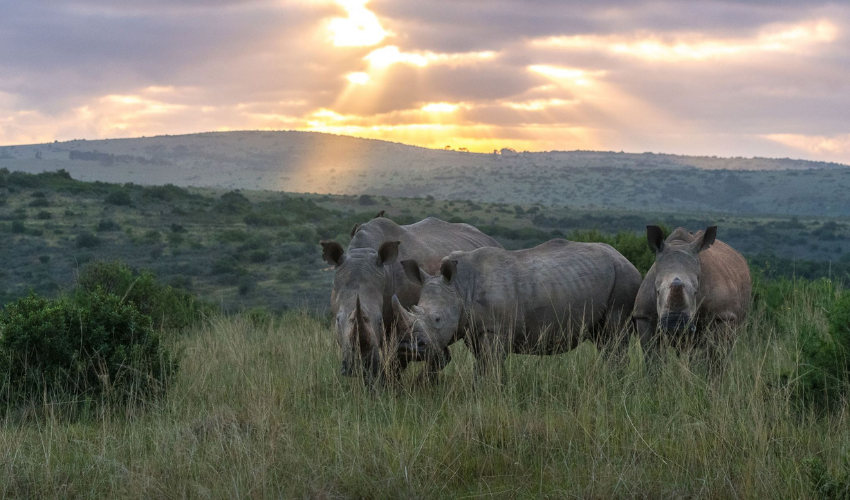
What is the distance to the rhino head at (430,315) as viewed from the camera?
6402 millimetres

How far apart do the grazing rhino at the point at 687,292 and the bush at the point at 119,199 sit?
36321mm

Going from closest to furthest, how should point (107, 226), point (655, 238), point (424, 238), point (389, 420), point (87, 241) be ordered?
point (389, 420)
point (655, 238)
point (424, 238)
point (87, 241)
point (107, 226)

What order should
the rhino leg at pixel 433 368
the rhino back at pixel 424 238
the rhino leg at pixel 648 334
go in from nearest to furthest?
the rhino leg at pixel 433 368, the rhino leg at pixel 648 334, the rhino back at pixel 424 238

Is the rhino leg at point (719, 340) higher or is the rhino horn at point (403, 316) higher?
the rhino horn at point (403, 316)

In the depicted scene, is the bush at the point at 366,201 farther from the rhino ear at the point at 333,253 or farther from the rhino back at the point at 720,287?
the rhino ear at the point at 333,253

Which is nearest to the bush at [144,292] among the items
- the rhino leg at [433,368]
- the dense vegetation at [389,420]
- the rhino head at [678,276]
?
the dense vegetation at [389,420]

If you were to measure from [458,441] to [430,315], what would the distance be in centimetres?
119

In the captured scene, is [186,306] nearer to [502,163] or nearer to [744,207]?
[744,207]

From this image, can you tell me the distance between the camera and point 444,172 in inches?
4830

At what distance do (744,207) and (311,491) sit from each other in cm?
9599

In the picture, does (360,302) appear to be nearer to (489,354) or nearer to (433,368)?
(433,368)

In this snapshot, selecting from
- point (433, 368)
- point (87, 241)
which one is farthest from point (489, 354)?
point (87, 241)

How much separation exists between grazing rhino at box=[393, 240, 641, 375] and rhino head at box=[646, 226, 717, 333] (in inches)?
28.8

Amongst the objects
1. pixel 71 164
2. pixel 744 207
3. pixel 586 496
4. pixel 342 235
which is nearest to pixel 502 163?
pixel 744 207
